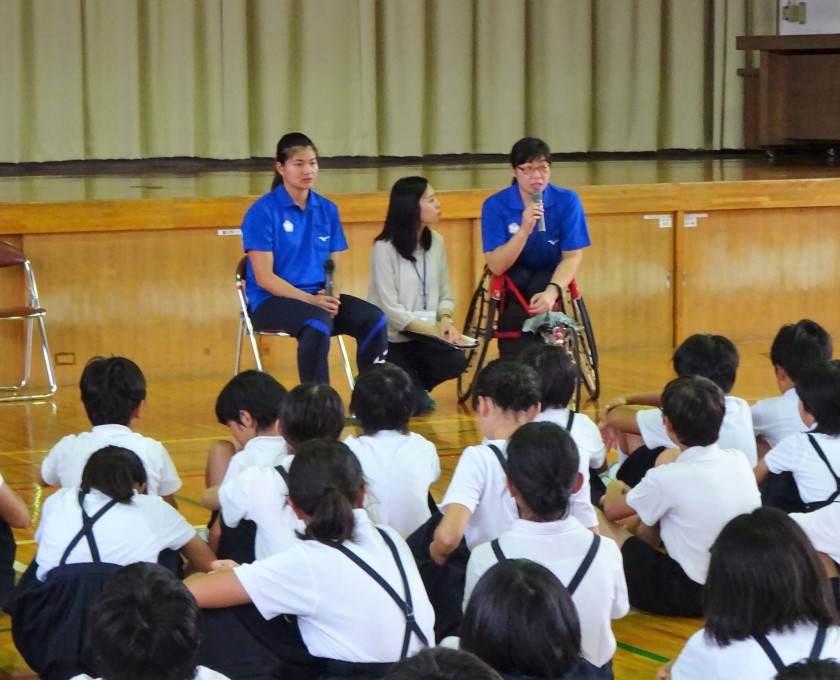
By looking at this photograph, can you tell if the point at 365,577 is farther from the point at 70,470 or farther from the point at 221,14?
the point at 221,14

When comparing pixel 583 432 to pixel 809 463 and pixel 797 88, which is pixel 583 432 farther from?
pixel 797 88

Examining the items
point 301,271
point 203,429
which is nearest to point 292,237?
point 301,271

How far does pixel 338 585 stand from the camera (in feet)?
7.61

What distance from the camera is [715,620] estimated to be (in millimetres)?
1952

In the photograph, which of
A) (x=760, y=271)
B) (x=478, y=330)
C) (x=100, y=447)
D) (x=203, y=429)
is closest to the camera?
(x=100, y=447)

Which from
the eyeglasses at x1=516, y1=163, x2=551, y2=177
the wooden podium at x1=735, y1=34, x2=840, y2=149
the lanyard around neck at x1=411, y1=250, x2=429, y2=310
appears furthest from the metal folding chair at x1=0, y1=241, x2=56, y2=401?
the wooden podium at x1=735, y1=34, x2=840, y2=149

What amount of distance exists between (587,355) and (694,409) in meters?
2.36

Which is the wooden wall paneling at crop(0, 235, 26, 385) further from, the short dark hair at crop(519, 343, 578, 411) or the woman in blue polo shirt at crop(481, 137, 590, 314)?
the short dark hair at crop(519, 343, 578, 411)

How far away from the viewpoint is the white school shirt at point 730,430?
3.44 meters

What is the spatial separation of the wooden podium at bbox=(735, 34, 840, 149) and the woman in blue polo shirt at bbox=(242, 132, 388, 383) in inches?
198

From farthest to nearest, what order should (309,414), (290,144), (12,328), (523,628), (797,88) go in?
1. (797,88)
2. (12,328)
3. (290,144)
4. (309,414)
5. (523,628)

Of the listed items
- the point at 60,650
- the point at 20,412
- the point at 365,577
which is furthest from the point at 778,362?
the point at 20,412

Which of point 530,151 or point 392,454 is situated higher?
point 530,151

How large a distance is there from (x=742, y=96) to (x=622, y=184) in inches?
165
